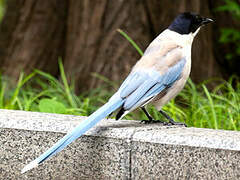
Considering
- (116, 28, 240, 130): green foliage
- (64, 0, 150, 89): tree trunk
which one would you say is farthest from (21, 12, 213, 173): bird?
(64, 0, 150, 89): tree trunk

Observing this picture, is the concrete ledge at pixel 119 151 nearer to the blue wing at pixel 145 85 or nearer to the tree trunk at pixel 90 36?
the blue wing at pixel 145 85

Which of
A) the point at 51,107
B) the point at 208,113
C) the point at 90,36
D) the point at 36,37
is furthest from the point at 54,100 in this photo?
the point at 36,37

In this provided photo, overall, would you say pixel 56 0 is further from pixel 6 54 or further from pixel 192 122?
pixel 192 122

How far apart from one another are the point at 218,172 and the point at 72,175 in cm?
97

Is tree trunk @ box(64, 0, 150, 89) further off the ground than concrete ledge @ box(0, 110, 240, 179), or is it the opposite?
concrete ledge @ box(0, 110, 240, 179)

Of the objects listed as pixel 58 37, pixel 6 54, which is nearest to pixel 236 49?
pixel 58 37

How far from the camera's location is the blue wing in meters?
3.52

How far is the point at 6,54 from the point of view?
25.0 feet

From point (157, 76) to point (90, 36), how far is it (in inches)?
129

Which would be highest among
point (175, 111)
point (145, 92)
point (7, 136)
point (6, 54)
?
point (145, 92)

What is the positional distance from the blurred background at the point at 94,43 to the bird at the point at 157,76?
1.69 metres

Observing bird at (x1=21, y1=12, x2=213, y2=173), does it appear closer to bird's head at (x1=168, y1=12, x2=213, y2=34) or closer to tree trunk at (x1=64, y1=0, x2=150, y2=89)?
bird's head at (x1=168, y1=12, x2=213, y2=34)

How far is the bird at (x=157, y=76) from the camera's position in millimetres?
3461

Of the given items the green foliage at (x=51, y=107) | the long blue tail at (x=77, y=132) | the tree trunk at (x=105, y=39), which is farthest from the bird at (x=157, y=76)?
the tree trunk at (x=105, y=39)
